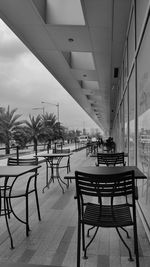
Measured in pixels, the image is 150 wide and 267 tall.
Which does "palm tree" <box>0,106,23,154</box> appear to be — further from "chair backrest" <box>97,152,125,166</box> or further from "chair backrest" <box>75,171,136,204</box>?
"chair backrest" <box>75,171,136,204</box>

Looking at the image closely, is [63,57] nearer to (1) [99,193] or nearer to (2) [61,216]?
(2) [61,216]

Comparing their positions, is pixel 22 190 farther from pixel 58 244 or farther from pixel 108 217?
pixel 108 217

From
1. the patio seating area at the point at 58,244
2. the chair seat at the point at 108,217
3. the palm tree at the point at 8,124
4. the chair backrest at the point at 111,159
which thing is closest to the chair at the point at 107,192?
the chair seat at the point at 108,217

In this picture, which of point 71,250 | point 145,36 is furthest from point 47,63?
point 71,250

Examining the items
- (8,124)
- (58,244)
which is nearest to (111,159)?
(58,244)

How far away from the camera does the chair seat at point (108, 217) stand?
169cm

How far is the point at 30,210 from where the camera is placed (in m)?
3.29

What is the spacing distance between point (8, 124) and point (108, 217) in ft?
35.3

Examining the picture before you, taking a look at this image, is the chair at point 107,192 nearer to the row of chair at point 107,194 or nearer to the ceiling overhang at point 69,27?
the row of chair at point 107,194

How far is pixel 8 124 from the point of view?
11.8 metres

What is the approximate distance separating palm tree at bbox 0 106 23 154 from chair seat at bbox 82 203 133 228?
9.95 metres

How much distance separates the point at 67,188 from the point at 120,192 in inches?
126

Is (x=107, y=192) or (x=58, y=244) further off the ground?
(x=107, y=192)

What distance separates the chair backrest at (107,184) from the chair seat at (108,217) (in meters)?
0.21
